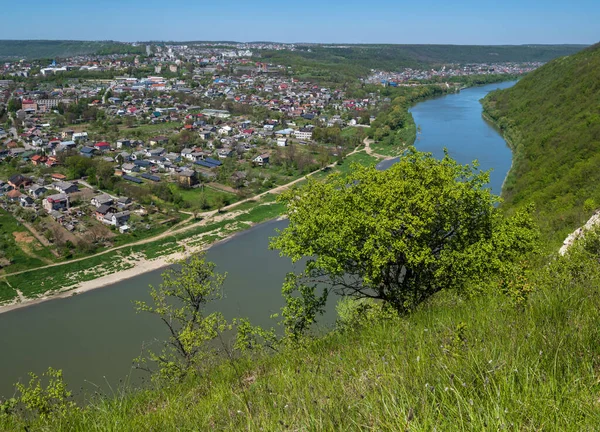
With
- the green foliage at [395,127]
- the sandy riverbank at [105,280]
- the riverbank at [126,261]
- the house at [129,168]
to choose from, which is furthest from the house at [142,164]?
the green foliage at [395,127]

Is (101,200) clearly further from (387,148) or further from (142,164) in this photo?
(387,148)

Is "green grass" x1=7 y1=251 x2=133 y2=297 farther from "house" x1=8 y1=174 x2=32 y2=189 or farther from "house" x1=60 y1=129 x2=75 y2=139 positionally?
"house" x1=60 y1=129 x2=75 y2=139

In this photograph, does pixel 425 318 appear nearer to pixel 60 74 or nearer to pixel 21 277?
pixel 21 277

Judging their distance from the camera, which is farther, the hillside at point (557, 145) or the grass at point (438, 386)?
the hillside at point (557, 145)

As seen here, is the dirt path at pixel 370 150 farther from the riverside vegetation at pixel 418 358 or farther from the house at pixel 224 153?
the riverside vegetation at pixel 418 358

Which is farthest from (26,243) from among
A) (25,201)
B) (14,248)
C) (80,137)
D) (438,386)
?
(438,386)
